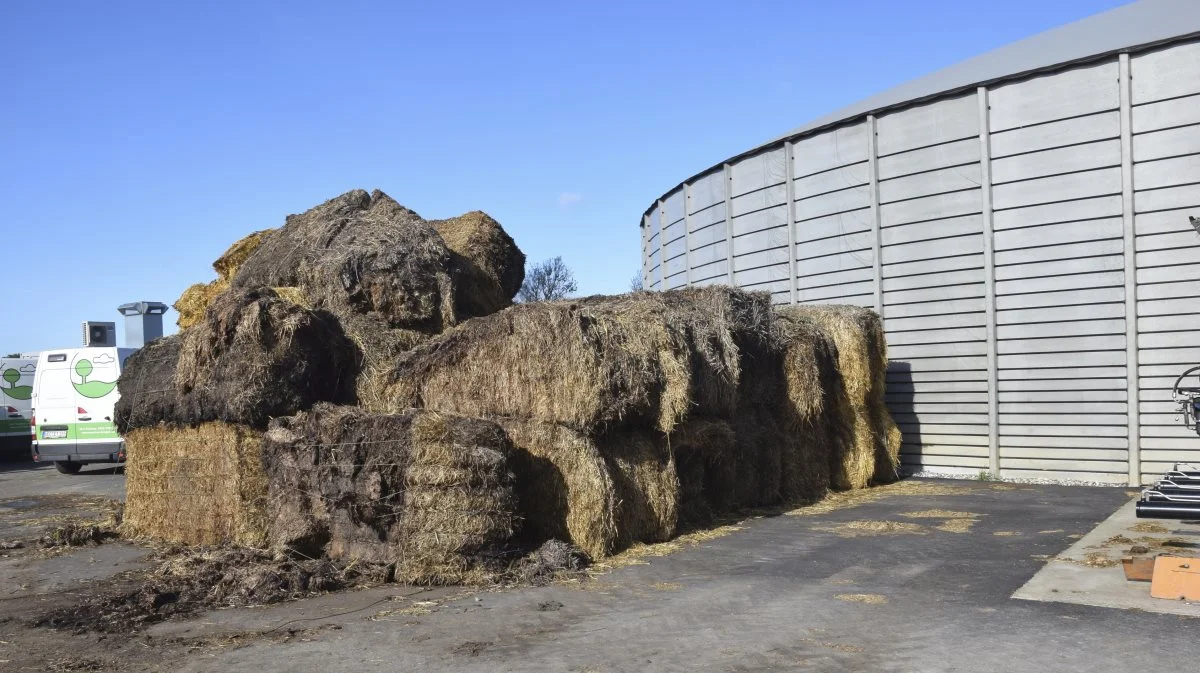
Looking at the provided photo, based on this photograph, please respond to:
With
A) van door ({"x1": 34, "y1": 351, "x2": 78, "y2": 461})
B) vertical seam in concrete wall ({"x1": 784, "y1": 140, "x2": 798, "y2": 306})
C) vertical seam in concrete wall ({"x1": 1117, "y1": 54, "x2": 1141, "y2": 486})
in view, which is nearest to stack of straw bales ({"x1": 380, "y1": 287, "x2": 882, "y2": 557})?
vertical seam in concrete wall ({"x1": 784, "y1": 140, "x2": 798, "y2": 306})

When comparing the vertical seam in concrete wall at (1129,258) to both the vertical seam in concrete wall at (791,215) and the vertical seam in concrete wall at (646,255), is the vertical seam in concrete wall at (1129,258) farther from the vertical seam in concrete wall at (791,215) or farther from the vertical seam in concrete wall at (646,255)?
the vertical seam in concrete wall at (646,255)

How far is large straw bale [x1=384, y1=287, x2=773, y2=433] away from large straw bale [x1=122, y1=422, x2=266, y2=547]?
1.60m

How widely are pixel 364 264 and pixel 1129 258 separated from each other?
963 centimetres

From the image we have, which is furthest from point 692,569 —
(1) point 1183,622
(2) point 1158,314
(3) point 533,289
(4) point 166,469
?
(3) point 533,289

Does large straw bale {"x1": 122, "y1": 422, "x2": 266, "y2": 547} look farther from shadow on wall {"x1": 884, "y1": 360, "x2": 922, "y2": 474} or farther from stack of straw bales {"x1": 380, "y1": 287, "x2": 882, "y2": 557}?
shadow on wall {"x1": 884, "y1": 360, "x2": 922, "y2": 474}

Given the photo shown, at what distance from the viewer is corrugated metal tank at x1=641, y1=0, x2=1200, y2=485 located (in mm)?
12555

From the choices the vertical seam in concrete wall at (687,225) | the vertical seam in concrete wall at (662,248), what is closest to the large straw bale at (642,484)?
the vertical seam in concrete wall at (687,225)

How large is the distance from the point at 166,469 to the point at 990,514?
29.6 feet

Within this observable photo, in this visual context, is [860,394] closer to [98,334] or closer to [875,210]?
[875,210]

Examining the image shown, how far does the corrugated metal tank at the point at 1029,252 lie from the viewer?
12.6 metres

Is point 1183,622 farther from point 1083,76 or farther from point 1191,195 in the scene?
point 1083,76

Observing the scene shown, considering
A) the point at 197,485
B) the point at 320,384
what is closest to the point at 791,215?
the point at 320,384

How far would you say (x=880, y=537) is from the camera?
988 cm

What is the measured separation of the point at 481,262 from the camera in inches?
530
